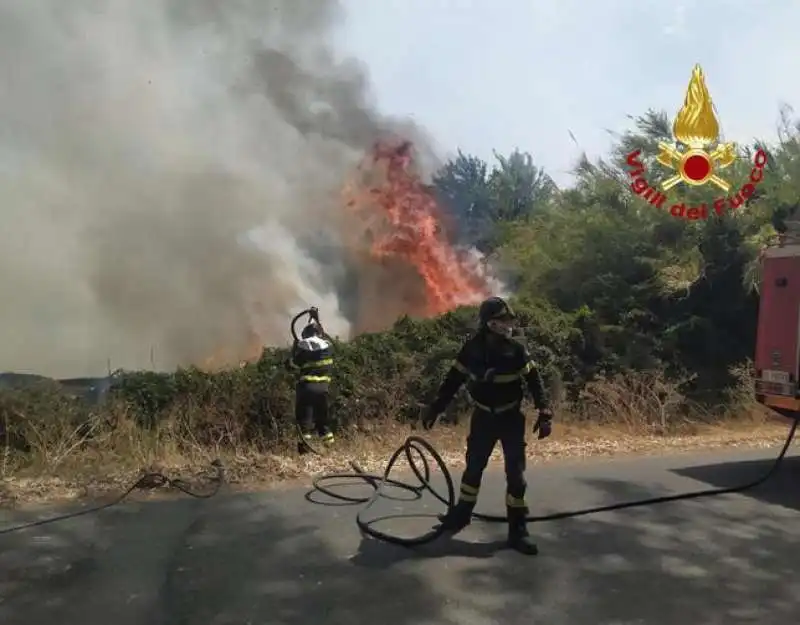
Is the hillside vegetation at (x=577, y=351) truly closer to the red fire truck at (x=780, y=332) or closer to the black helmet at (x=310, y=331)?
the black helmet at (x=310, y=331)

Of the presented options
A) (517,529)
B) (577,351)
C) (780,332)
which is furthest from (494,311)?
(577,351)

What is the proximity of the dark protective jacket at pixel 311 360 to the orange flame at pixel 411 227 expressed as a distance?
10595 millimetres

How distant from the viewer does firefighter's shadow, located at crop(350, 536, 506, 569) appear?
5.36 meters

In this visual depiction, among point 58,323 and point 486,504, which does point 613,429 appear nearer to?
point 486,504

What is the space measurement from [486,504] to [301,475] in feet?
6.88

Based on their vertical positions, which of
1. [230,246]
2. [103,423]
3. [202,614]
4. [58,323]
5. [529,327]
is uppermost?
[230,246]

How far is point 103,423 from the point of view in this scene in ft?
29.9

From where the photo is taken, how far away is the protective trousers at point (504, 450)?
5.83m

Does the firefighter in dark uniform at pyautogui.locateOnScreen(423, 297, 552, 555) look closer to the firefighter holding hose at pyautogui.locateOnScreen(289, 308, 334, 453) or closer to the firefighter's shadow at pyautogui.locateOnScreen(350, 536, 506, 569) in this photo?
the firefighter's shadow at pyautogui.locateOnScreen(350, 536, 506, 569)

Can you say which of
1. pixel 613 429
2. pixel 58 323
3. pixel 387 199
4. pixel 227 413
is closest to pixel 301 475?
pixel 227 413

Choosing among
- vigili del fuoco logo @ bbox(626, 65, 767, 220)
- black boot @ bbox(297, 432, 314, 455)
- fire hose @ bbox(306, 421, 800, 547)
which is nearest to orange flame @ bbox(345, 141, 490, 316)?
vigili del fuoco logo @ bbox(626, 65, 767, 220)

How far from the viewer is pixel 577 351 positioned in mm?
12789

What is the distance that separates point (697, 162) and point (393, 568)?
13699 mm

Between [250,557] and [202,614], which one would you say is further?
[250,557]
